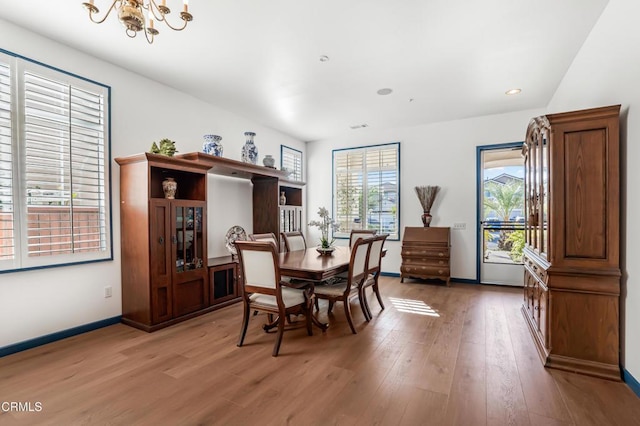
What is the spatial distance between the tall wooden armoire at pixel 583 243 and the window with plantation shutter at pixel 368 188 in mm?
3515

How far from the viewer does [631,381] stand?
2.10 meters

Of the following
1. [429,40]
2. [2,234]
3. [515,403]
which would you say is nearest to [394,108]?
[429,40]

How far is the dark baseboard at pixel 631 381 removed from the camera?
2.03 meters

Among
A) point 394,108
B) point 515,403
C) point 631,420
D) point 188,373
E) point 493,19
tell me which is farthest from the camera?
point 394,108

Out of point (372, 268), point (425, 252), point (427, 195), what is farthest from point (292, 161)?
point (372, 268)

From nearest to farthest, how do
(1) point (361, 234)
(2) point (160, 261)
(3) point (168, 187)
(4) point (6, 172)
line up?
(4) point (6, 172) → (2) point (160, 261) → (3) point (168, 187) → (1) point (361, 234)

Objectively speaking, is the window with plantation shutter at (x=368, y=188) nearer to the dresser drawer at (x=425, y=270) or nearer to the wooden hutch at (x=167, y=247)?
the dresser drawer at (x=425, y=270)

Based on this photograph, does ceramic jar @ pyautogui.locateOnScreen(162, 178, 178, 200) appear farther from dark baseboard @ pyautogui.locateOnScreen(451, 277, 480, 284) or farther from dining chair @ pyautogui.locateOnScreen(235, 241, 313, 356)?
dark baseboard @ pyautogui.locateOnScreen(451, 277, 480, 284)

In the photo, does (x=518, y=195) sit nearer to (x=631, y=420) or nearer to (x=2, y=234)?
(x=631, y=420)

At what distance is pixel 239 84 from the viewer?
3920 millimetres

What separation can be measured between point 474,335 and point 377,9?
10.4 ft

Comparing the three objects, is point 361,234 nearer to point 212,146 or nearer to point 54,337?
point 212,146

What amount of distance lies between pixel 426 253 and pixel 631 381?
325cm

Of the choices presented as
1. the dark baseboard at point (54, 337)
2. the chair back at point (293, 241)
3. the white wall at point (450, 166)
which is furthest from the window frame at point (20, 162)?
the white wall at point (450, 166)
